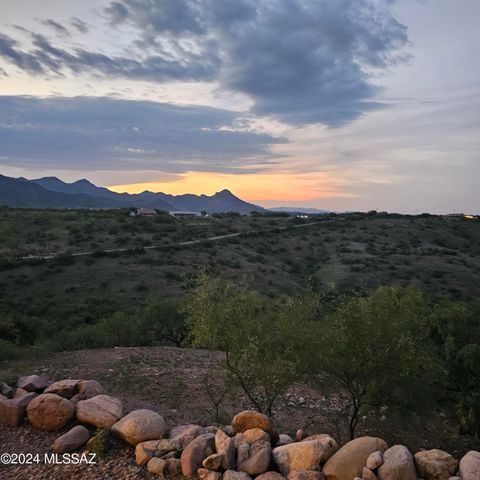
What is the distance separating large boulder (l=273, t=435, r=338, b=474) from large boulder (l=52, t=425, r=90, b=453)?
417cm

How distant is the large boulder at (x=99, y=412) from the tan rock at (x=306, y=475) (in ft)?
14.4

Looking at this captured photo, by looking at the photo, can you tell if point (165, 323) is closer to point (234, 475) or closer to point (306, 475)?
point (234, 475)

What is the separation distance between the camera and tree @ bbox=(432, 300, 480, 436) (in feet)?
50.2

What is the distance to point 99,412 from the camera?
1088 centimetres

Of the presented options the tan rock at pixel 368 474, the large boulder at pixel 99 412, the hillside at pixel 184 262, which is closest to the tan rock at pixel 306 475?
the tan rock at pixel 368 474

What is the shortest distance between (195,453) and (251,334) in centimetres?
404

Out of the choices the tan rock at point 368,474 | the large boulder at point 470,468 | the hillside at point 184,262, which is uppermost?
the large boulder at point 470,468

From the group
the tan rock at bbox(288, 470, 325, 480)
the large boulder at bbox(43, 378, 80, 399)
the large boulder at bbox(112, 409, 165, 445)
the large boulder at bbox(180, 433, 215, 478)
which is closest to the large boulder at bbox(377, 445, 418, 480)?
the tan rock at bbox(288, 470, 325, 480)

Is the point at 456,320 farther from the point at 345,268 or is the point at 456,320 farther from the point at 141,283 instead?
the point at 345,268

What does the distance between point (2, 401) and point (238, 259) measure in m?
48.6

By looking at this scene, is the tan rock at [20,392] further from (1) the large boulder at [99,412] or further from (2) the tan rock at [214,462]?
(2) the tan rock at [214,462]

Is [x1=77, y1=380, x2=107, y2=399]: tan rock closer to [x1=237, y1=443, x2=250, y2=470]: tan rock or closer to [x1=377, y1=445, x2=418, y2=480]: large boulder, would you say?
[x1=237, y1=443, x2=250, y2=470]: tan rock

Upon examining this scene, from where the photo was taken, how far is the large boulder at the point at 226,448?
29.2 ft

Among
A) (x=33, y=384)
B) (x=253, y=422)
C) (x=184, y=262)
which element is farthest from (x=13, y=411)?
(x=184, y=262)
